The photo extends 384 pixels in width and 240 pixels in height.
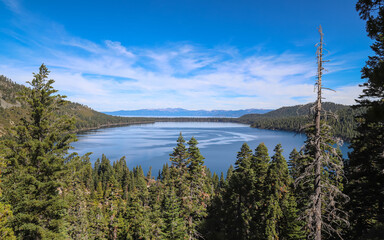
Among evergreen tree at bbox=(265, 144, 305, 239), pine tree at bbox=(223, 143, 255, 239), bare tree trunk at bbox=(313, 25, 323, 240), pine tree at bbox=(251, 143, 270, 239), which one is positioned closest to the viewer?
bare tree trunk at bbox=(313, 25, 323, 240)

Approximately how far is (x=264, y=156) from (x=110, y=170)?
2904 inches

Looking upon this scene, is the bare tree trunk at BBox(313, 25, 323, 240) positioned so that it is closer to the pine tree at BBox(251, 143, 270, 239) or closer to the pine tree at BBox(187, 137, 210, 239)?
the pine tree at BBox(251, 143, 270, 239)

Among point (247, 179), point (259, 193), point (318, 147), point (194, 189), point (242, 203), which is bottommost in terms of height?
point (242, 203)

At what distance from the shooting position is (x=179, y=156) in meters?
26.7

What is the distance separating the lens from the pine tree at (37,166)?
12.6m

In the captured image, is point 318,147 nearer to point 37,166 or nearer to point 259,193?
point 259,193

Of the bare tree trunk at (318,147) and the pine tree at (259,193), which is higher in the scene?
the bare tree trunk at (318,147)

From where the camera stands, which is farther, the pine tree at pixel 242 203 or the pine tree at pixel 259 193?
the pine tree at pixel 242 203

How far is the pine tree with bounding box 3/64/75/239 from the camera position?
12633mm

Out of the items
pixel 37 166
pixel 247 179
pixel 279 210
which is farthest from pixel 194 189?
pixel 37 166

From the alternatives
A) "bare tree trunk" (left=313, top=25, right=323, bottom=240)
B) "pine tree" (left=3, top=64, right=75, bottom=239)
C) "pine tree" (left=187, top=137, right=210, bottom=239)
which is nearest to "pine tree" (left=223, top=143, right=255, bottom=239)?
"pine tree" (left=187, top=137, right=210, bottom=239)

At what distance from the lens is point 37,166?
13.6 metres

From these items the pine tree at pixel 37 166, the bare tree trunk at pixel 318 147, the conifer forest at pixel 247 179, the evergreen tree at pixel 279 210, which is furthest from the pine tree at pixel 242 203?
the pine tree at pixel 37 166

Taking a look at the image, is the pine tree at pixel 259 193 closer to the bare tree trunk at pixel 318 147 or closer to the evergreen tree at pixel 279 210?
the evergreen tree at pixel 279 210
